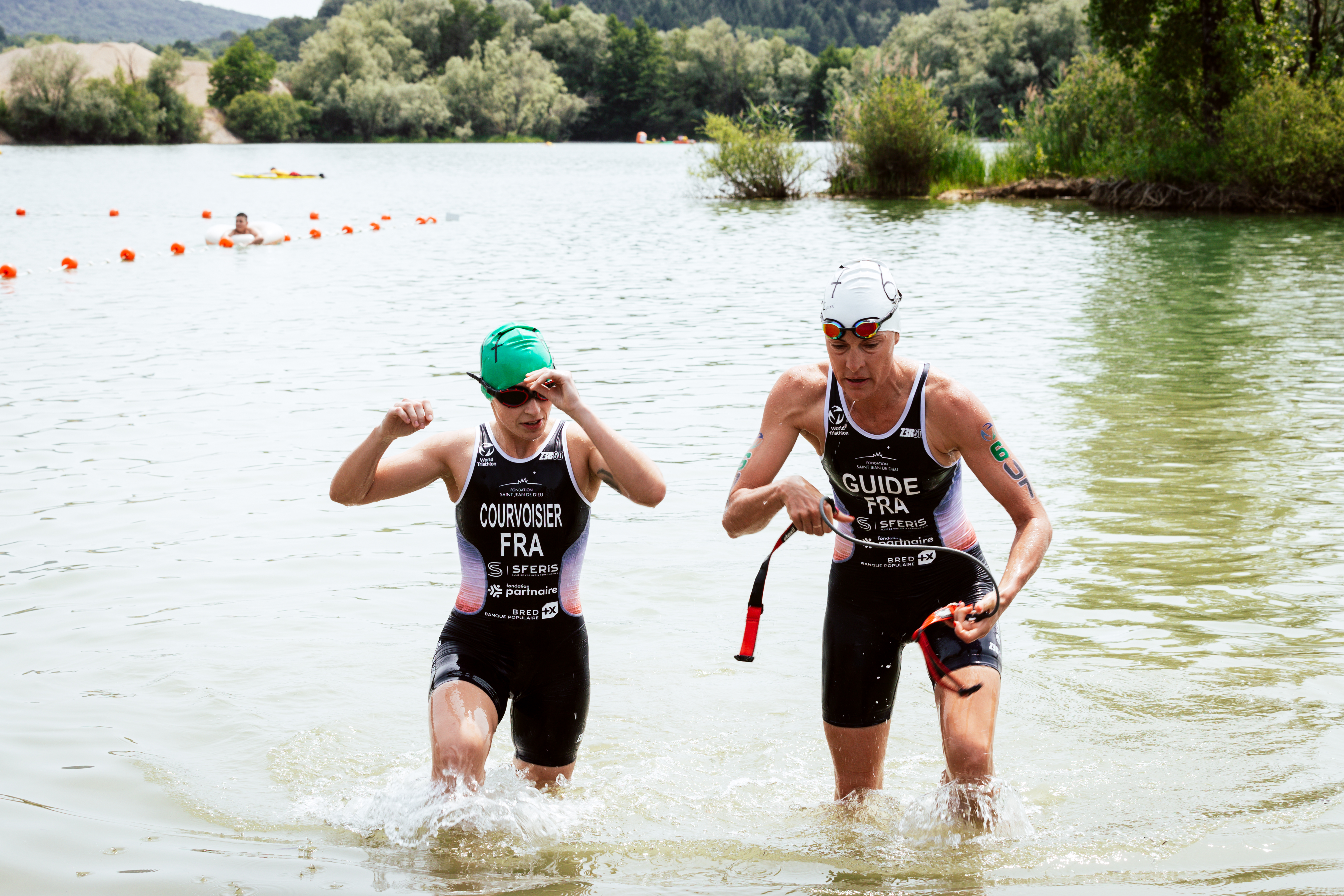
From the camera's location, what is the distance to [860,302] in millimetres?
4605

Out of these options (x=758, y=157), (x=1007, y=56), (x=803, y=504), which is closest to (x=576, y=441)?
(x=803, y=504)

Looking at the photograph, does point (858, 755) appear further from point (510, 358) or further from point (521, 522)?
point (510, 358)

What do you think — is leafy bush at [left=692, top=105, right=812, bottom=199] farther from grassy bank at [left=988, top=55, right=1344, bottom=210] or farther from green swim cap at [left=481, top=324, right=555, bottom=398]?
green swim cap at [left=481, top=324, right=555, bottom=398]

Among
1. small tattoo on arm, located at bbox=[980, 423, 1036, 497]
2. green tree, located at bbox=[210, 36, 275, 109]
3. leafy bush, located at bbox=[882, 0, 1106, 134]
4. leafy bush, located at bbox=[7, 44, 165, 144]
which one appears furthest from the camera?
green tree, located at bbox=[210, 36, 275, 109]

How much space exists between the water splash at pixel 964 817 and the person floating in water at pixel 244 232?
27.8 metres

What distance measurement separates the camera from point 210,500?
10.1 m

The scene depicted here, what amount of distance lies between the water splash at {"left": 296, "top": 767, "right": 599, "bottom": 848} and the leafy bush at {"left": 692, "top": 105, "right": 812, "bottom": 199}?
38.0 meters

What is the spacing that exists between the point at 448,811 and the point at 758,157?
3964 centimetres

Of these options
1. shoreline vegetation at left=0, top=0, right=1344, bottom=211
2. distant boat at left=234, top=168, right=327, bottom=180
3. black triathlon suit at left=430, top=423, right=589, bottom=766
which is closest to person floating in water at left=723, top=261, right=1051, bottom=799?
black triathlon suit at left=430, top=423, right=589, bottom=766

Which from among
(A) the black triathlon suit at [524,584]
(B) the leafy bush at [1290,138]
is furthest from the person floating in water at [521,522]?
(B) the leafy bush at [1290,138]

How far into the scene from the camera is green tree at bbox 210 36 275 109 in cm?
11300

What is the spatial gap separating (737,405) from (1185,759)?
310 inches

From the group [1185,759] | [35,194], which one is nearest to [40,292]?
[1185,759]

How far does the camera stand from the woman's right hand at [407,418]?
15.1ft
